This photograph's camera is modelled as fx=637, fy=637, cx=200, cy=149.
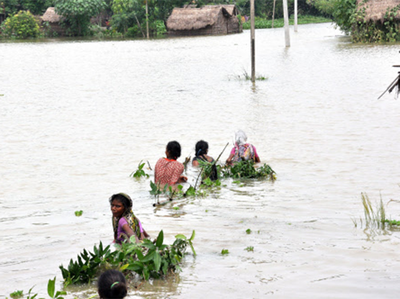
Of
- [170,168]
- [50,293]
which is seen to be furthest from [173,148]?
[50,293]

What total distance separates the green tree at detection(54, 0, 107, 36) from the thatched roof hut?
5.46 m

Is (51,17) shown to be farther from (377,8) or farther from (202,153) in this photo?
(202,153)

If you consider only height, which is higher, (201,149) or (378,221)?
(201,149)

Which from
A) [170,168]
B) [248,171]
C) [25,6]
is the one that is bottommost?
[248,171]

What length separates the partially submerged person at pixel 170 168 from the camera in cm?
752

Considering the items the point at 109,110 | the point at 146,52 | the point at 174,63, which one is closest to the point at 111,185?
the point at 109,110

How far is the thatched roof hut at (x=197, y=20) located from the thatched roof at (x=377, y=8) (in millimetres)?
16272

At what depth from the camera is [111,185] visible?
28.1 feet

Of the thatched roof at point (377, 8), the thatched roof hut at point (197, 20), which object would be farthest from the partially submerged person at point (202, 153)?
the thatched roof hut at point (197, 20)

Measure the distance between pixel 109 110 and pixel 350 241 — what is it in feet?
34.1

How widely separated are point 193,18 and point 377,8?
17.6 meters

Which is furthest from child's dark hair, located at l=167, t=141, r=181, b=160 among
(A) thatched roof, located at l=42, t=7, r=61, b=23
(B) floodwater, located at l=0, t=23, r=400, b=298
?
(A) thatched roof, located at l=42, t=7, r=61, b=23

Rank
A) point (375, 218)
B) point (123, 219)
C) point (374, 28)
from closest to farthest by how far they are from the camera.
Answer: point (123, 219), point (375, 218), point (374, 28)

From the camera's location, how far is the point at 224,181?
8.47 metres
